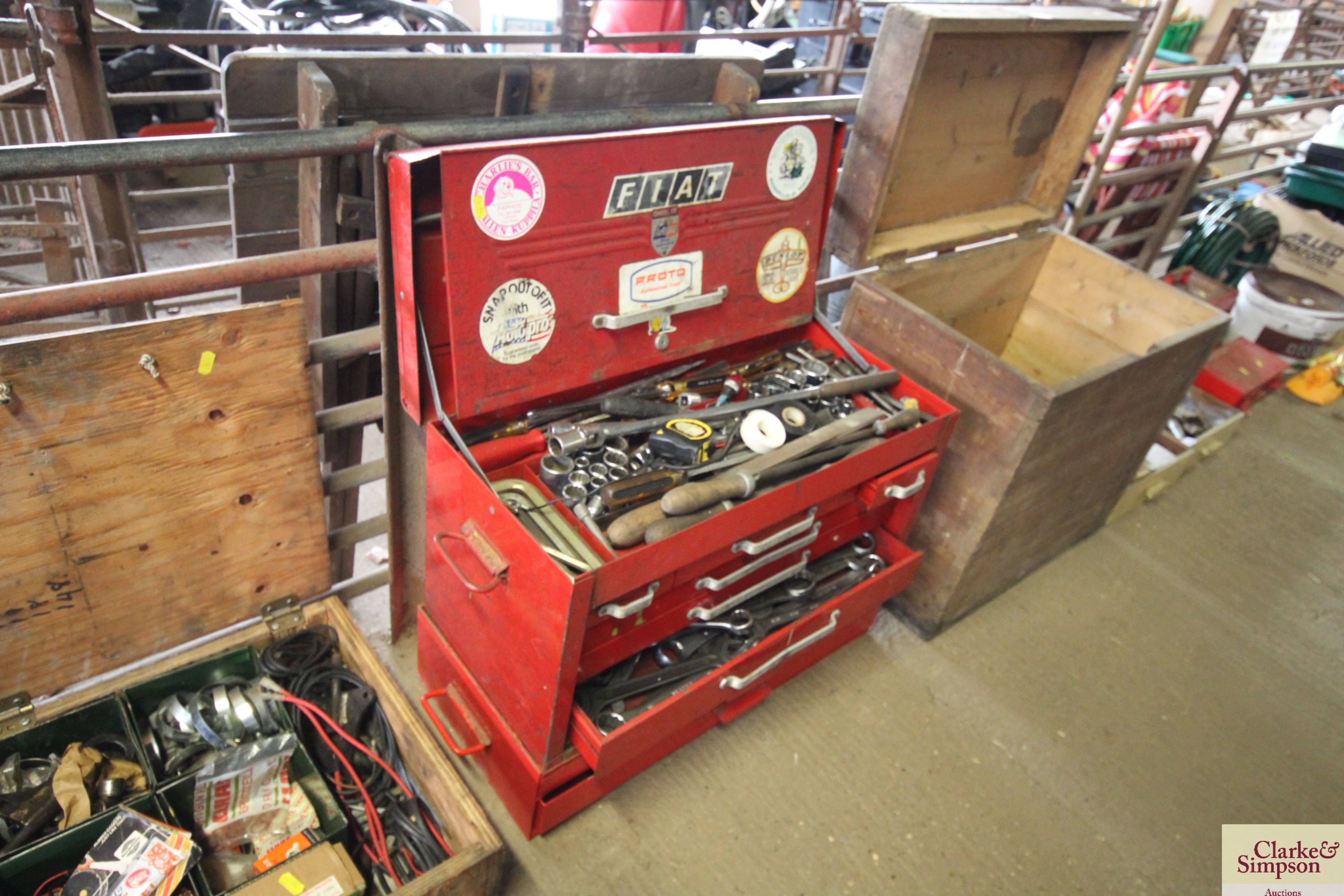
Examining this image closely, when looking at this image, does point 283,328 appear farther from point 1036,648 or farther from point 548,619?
point 1036,648

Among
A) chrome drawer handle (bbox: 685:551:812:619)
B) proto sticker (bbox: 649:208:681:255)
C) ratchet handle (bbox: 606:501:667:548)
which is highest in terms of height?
proto sticker (bbox: 649:208:681:255)

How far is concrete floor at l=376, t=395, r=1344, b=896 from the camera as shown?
A: 1.47m

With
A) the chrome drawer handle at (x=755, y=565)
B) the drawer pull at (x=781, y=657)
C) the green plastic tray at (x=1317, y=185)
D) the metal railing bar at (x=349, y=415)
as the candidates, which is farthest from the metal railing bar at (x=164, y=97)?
the green plastic tray at (x=1317, y=185)

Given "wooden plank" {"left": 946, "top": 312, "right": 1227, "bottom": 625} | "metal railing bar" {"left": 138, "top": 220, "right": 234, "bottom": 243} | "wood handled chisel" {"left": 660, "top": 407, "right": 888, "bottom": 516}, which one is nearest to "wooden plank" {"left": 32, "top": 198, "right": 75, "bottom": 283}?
"metal railing bar" {"left": 138, "top": 220, "right": 234, "bottom": 243}

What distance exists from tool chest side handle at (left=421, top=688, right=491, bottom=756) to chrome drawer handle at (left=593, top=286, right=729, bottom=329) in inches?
27.9

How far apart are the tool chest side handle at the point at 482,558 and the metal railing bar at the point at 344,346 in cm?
35

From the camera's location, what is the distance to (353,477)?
1519mm

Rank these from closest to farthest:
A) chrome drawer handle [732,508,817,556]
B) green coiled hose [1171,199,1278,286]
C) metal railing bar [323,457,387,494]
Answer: chrome drawer handle [732,508,817,556] → metal railing bar [323,457,387,494] → green coiled hose [1171,199,1278,286]

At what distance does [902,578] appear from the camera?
167cm

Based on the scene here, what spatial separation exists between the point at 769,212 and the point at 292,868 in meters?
1.28

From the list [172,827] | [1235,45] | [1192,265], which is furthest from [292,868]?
[1235,45]

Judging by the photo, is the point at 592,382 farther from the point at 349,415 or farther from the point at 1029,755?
the point at 1029,755

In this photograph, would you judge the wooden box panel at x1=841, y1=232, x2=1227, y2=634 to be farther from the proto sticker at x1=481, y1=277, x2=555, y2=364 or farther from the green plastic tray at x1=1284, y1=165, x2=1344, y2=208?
the green plastic tray at x1=1284, y1=165, x2=1344, y2=208

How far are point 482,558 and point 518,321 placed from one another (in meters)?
0.34
